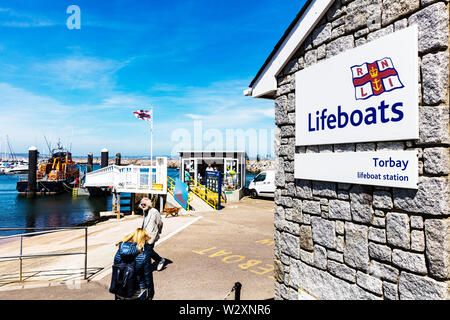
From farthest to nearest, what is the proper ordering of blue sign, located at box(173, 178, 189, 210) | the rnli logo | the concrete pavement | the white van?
the white van < blue sign, located at box(173, 178, 189, 210) < the concrete pavement < the rnli logo

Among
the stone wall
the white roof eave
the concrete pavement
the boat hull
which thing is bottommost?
the boat hull

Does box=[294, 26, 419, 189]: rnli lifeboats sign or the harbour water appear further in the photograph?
the harbour water

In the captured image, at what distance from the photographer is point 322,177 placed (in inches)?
159

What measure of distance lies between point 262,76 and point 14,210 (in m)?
33.4

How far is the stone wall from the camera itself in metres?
2.82

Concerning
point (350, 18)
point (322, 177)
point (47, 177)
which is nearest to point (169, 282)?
point (322, 177)

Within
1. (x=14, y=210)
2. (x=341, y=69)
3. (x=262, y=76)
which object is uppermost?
(x=262, y=76)

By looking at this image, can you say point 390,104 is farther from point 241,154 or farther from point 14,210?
point 14,210

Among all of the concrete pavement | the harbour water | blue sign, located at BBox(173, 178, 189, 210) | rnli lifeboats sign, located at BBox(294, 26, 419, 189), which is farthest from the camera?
the harbour water

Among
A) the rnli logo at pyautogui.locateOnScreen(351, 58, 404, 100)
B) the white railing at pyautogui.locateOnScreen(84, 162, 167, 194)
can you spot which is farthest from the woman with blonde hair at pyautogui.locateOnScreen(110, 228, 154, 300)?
the white railing at pyautogui.locateOnScreen(84, 162, 167, 194)

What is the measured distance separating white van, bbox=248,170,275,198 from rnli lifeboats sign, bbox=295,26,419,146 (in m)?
15.7

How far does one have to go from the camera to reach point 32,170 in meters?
39.6

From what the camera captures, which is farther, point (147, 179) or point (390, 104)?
point (147, 179)

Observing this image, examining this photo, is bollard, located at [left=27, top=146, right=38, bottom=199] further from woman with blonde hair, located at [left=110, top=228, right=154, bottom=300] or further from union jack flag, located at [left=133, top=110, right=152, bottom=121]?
woman with blonde hair, located at [left=110, top=228, right=154, bottom=300]
